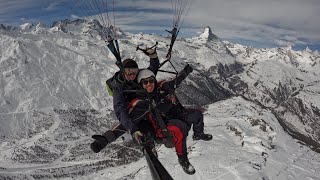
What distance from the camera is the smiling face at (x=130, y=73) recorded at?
15227mm

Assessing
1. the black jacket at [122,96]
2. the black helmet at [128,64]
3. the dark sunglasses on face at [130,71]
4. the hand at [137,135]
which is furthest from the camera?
the dark sunglasses on face at [130,71]

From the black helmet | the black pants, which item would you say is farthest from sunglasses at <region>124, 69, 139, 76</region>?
the black pants

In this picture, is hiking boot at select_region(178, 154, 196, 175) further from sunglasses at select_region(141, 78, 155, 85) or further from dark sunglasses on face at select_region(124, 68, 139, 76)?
dark sunglasses on face at select_region(124, 68, 139, 76)

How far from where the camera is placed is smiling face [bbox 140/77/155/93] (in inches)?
588

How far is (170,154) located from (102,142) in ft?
274

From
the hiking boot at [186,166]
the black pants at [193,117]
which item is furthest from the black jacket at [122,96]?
the hiking boot at [186,166]

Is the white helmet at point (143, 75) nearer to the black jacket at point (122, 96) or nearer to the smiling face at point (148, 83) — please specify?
the smiling face at point (148, 83)

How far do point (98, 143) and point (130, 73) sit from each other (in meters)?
3.26

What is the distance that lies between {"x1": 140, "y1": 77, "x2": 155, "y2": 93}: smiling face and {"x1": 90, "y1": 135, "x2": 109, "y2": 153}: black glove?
2.78m

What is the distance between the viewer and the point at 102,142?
1462 cm

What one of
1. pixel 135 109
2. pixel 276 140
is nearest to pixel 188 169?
pixel 135 109

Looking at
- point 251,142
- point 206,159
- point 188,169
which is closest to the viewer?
point 188,169

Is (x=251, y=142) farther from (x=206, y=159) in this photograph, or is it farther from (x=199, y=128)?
(x=199, y=128)

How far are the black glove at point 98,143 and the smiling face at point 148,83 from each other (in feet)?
9.13
